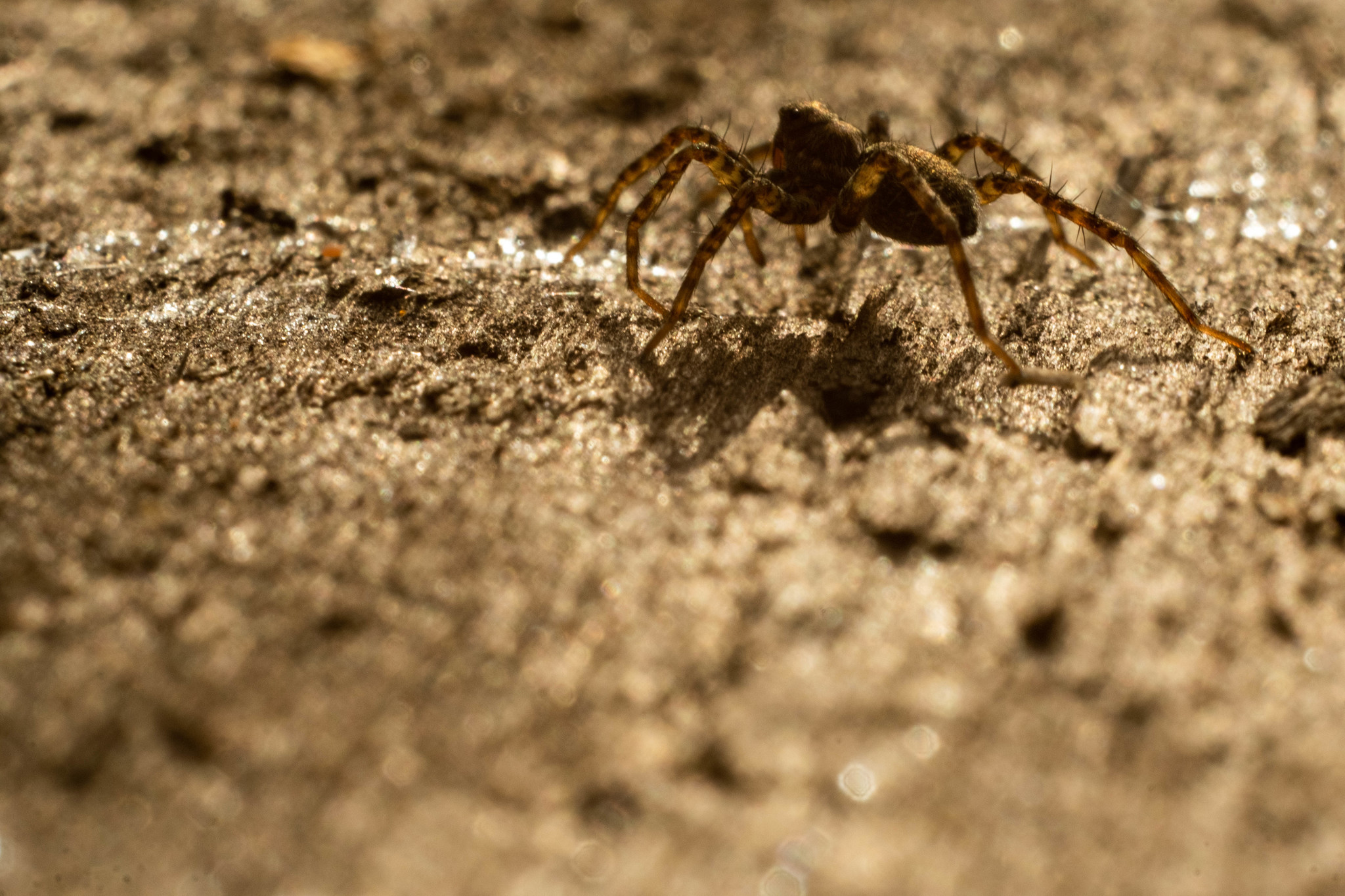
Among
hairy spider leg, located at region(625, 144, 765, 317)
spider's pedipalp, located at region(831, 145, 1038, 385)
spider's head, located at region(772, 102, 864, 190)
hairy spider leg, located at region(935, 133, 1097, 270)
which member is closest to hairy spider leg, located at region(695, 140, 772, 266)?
hairy spider leg, located at region(625, 144, 765, 317)

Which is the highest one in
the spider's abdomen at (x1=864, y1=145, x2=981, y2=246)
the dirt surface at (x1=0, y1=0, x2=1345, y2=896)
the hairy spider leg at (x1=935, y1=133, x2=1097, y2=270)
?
the hairy spider leg at (x1=935, y1=133, x2=1097, y2=270)

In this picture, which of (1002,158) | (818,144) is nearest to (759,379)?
(818,144)

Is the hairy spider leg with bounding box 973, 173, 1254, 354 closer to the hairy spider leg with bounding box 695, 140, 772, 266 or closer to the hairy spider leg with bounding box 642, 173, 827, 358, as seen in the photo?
the hairy spider leg with bounding box 642, 173, 827, 358

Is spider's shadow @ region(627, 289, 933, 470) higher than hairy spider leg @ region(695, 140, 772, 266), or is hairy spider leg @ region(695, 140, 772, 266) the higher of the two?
hairy spider leg @ region(695, 140, 772, 266)

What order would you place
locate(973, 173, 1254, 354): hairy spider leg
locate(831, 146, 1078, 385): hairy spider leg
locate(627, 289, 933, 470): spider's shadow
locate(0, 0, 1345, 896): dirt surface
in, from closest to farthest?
locate(0, 0, 1345, 896): dirt surface → locate(627, 289, 933, 470): spider's shadow → locate(831, 146, 1078, 385): hairy spider leg → locate(973, 173, 1254, 354): hairy spider leg

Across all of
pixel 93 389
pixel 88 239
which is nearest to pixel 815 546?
pixel 93 389

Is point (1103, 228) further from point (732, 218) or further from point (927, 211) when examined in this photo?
point (732, 218)

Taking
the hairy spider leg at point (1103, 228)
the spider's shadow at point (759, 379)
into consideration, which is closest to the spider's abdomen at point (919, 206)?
the hairy spider leg at point (1103, 228)
